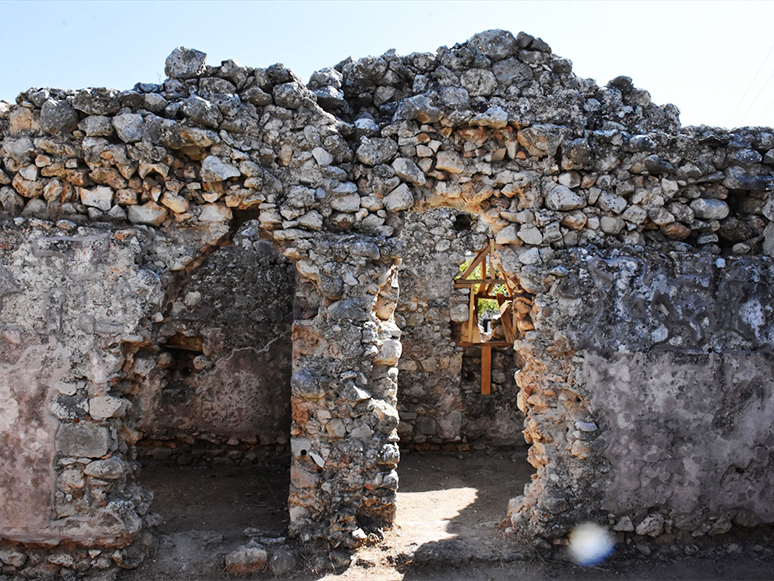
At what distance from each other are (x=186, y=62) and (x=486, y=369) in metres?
4.71

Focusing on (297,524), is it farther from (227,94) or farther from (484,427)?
(484,427)

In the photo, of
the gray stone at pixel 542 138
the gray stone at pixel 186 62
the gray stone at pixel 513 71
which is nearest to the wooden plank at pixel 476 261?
the gray stone at pixel 542 138

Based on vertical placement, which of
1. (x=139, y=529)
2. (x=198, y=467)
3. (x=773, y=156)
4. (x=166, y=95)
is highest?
(x=166, y=95)

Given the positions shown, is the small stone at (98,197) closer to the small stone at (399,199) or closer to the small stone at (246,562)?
the small stone at (399,199)

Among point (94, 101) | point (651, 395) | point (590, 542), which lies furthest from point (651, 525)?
point (94, 101)

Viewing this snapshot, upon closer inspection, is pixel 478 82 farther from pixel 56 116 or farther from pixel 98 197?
pixel 56 116

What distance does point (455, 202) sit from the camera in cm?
414

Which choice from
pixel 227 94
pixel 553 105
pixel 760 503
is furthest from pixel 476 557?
pixel 227 94

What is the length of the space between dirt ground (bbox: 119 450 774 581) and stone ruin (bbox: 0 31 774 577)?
19cm

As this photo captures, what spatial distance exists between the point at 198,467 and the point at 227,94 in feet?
13.2

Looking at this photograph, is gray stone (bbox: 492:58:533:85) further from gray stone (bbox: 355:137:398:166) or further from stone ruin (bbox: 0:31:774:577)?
gray stone (bbox: 355:137:398:166)

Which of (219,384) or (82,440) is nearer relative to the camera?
(82,440)

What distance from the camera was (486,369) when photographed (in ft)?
22.8

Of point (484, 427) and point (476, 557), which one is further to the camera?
point (484, 427)
